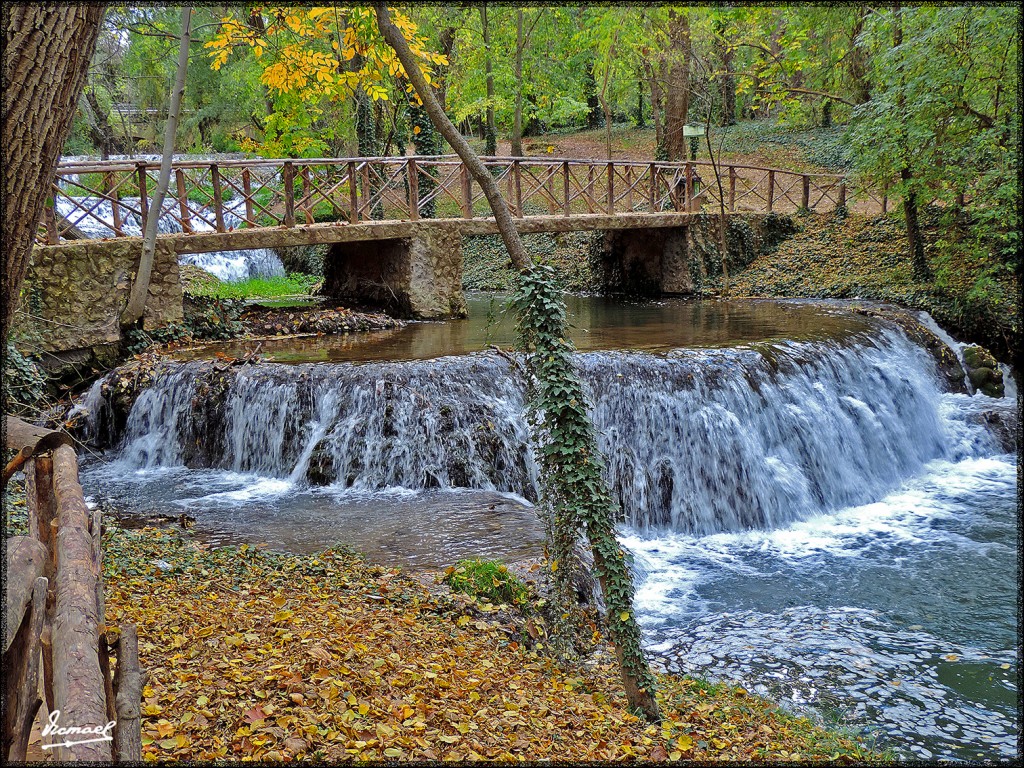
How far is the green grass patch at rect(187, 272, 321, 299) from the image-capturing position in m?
17.3

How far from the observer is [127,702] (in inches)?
89.7

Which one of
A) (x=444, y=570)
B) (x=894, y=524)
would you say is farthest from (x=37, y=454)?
(x=894, y=524)

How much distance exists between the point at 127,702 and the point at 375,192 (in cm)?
1645

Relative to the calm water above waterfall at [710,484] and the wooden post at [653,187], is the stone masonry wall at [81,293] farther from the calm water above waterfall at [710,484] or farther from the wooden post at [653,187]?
the wooden post at [653,187]

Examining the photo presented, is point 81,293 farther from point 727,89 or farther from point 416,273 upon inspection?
point 727,89

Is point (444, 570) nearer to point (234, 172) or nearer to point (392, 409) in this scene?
point (392, 409)

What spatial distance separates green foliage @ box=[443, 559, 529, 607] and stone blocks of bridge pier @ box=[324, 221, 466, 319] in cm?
855

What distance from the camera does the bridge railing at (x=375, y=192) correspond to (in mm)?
12062

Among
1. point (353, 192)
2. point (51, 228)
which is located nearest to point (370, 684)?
point (51, 228)

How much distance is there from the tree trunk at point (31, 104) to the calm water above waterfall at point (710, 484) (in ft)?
16.4

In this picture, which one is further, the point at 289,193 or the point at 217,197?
the point at 289,193

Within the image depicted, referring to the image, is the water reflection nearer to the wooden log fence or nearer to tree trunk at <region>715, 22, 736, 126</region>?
the wooden log fence

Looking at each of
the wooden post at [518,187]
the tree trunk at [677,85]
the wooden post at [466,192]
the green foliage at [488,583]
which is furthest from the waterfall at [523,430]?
the tree trunk at [677,85]

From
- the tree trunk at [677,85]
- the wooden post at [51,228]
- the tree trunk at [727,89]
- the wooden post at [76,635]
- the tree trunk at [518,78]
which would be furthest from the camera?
the tree trunk at [727,89]
